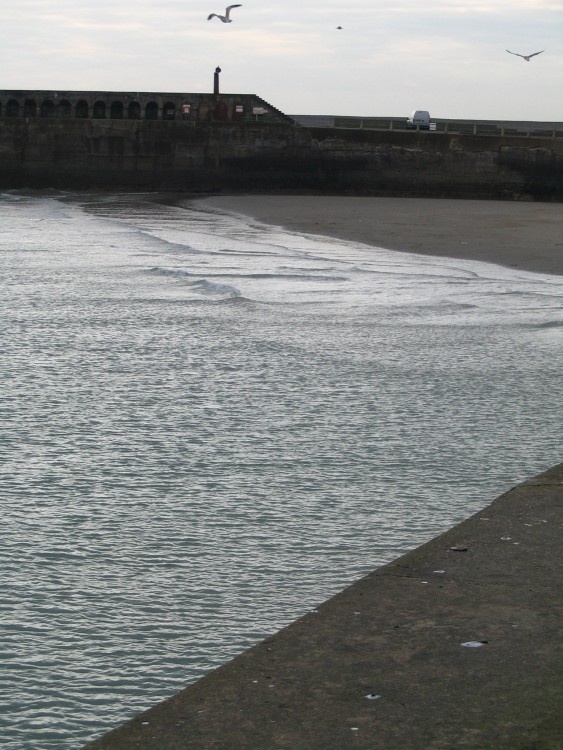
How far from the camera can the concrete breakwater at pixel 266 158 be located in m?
34.2

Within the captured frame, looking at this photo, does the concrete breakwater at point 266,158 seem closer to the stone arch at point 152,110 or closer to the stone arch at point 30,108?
the stone arch at point 152,110

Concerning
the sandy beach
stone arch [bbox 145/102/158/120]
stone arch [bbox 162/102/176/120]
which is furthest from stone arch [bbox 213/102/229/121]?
the sandy beach

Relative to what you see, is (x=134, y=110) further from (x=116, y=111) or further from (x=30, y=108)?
(x=30, y=108)

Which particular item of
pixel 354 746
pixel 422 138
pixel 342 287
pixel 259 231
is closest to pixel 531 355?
pixel 342 287

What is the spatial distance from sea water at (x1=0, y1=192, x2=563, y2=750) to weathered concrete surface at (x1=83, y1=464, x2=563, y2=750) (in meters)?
0.21

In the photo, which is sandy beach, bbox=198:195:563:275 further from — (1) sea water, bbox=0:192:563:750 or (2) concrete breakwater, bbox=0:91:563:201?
(1) sea water, bbox=0:192:563:750

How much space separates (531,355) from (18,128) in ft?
103

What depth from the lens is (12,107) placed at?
3938cm

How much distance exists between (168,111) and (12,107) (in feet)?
19.0

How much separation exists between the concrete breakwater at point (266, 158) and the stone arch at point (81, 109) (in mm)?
2354

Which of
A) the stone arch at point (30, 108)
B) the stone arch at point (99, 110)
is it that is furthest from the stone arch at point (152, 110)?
the stone arch at point (30, 108)

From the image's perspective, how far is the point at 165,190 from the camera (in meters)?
36.0

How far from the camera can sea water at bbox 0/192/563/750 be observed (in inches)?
112

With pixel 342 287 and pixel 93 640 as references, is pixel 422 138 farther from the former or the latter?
pixel 93 640
